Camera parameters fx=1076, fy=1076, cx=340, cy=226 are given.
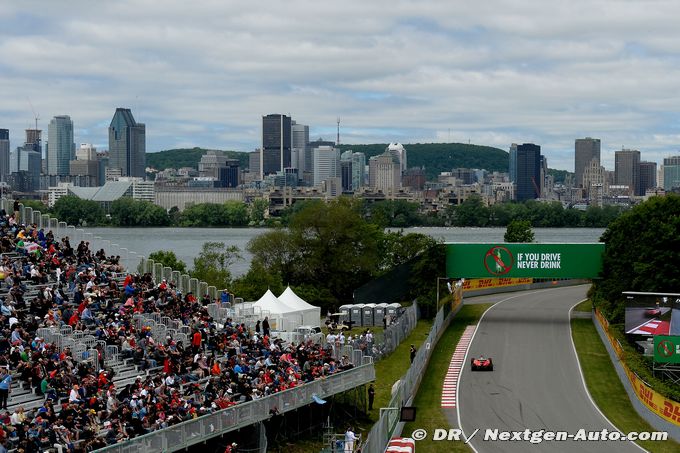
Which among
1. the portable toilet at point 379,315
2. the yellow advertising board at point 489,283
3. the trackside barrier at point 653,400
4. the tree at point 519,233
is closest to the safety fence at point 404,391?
the portable toilet at point 379,315

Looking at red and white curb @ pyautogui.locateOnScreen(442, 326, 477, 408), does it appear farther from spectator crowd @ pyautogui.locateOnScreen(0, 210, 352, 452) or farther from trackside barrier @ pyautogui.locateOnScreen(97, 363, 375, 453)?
trackside barrier @ pyautogui.locateOnScreen(97, 363, 375, 453)

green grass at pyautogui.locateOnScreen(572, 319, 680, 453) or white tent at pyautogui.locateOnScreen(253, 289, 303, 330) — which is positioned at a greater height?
white tent at pyautogui.locateOnScreen(253, 289, 303, 330)

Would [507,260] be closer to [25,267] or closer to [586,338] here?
[586,338]

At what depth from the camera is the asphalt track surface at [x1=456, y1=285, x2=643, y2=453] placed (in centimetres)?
4145

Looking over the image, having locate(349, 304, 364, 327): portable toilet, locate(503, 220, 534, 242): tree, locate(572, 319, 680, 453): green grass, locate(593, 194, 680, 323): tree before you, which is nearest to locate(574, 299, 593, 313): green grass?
locate(593, 194, 680, 323): tree

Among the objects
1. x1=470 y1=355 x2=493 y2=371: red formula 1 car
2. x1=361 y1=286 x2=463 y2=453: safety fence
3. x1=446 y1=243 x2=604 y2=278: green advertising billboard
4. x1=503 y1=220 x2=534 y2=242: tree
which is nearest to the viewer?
x1=361 y1=286 x2=463 y2=453: safety fence

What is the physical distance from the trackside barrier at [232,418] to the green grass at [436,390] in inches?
145

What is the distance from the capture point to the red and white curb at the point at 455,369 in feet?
160

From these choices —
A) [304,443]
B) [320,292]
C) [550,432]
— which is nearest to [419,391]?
[550,432]

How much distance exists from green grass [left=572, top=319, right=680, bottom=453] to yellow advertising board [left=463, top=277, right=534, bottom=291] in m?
20.5

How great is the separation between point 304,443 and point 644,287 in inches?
1461

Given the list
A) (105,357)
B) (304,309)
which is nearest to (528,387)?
(304,309)

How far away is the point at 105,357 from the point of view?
3303 centimetres

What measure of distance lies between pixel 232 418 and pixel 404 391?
41.2ft
